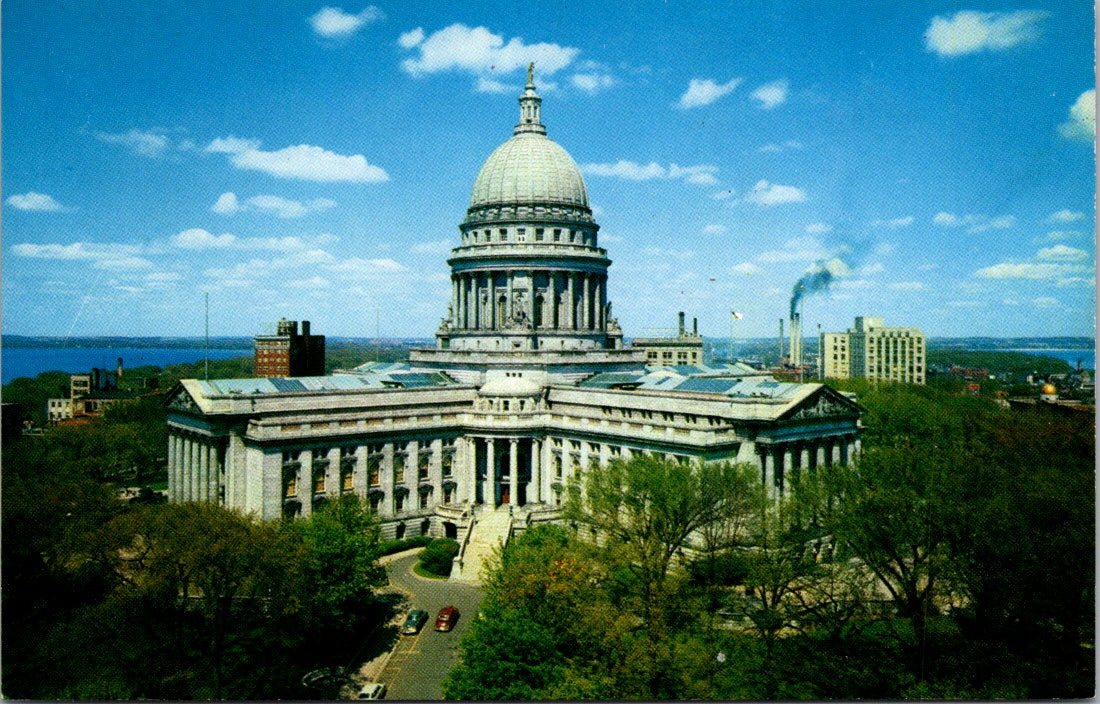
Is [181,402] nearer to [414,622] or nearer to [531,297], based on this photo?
[414,622]

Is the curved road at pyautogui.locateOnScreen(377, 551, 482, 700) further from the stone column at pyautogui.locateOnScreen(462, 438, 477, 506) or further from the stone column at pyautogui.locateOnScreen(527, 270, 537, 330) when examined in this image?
the stone column at pyautogui.locateOnScreen(527, 270, 537, 330)

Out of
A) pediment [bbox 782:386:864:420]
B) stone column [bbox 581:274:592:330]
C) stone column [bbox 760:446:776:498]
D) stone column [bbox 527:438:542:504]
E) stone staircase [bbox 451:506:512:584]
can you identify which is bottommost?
stone staircase [bbox 451:506:512:584]

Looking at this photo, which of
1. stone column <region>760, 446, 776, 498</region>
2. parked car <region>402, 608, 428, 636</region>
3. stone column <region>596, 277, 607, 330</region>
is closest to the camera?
parked car <region>402, 608, 428, 636</region>

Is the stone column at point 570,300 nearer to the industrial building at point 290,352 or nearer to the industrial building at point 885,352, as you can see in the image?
the industrial building at point 290,352

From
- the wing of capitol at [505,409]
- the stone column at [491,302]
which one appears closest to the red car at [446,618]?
the wing of capitol at [505,409]

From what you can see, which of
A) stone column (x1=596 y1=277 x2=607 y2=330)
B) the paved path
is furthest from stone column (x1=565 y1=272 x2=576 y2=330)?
the paved path

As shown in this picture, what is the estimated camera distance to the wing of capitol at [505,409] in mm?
65375

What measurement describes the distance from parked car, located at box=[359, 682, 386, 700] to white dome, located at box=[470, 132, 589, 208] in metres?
59.2

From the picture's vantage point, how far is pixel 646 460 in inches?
2127

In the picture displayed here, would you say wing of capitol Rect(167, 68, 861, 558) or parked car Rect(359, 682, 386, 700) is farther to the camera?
wing of capitol Rect(167, 68, 861, 558)

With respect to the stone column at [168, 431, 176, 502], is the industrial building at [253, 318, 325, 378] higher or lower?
higher

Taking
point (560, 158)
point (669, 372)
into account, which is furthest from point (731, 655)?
point (560, 158)

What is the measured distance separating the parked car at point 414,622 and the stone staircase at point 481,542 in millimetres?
6294

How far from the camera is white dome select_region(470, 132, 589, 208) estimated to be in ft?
297
